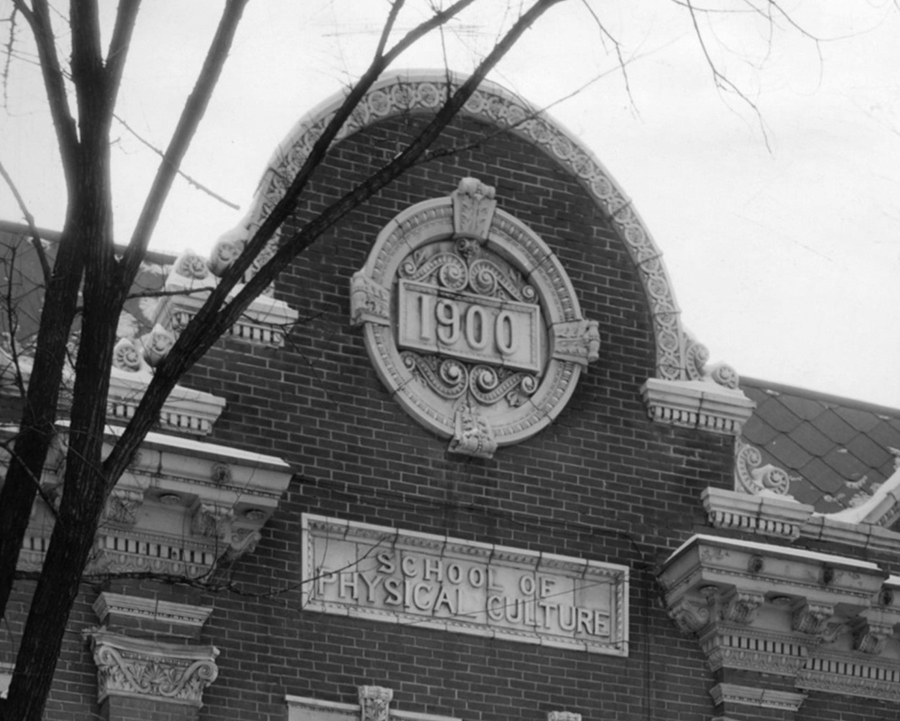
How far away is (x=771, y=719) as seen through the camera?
19.2 m

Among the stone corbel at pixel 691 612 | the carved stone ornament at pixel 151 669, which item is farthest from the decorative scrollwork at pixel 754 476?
the carved stone ornament at pixel 151 669

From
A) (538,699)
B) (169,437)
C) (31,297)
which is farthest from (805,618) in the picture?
(31,297)

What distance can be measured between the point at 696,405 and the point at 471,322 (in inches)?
86.2

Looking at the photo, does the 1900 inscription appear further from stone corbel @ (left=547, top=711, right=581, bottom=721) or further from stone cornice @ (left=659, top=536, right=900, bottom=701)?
stone corbel @ (left=547, top=711, right=581, bottom=721)

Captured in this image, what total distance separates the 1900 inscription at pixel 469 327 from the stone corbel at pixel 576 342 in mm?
172

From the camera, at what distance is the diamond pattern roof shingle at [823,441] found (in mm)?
22438

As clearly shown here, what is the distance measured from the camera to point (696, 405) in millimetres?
19641

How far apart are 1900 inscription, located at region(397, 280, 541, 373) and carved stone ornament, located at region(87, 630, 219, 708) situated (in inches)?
130

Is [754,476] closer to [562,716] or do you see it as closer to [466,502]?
[466,502]

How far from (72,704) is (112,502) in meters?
1.50

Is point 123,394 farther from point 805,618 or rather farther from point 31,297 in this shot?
point 805,618

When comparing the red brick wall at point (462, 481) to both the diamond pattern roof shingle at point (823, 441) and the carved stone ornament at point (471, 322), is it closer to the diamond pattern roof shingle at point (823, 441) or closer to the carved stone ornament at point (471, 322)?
the carved stone ornament at point (471, 322)

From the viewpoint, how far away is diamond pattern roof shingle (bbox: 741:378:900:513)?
22438 millimetres

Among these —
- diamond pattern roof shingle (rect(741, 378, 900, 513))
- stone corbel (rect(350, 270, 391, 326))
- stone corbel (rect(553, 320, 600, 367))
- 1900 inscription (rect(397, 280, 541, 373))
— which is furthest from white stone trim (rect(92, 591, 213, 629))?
diamond pattern roof shingle (rect(741, 378, 900, 513))
